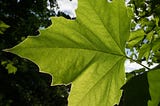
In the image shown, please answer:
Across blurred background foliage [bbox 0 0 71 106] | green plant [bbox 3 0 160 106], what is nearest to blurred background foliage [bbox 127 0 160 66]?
green plant [bbox 3 0 160 106]

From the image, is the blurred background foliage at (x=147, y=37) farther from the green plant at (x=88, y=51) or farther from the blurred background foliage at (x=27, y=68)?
the blurred background foliage at (x=27, y=68)

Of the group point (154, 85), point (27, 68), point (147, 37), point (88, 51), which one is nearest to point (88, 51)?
point (88, 51)

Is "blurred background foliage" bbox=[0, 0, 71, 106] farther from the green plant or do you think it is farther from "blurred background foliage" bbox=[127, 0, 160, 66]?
the green plant

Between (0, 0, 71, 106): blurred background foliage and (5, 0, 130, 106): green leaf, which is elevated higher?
(5, 0, 130, 106): green leaf

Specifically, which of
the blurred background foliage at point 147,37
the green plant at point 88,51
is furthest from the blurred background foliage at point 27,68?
the green plant at point 88,51

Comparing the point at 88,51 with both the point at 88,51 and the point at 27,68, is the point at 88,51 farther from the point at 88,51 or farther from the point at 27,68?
the point at 27,68

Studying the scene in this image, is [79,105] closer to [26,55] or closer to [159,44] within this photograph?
[26,55]

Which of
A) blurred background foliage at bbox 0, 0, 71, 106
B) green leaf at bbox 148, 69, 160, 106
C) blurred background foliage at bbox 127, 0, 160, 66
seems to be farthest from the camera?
blurred background foliage at bbox 0, 0, 71, 106
